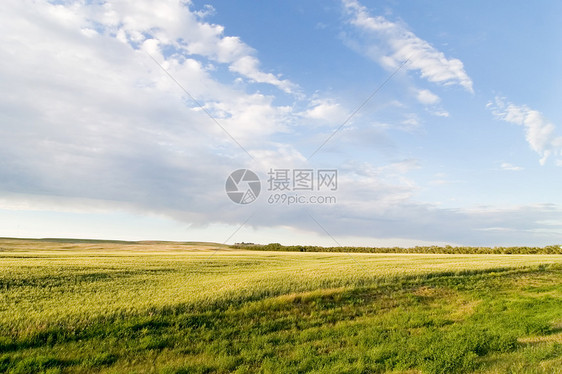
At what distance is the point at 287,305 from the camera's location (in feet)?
52.9

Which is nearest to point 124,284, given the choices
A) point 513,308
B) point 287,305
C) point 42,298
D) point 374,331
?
point 42,298

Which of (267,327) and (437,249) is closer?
(267,327)

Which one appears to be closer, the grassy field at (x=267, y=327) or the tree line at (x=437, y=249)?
the grassy field at (x=267, y=327)

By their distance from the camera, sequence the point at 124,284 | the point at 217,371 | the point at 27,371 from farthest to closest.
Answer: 1. the point at 124,284
2. the point at 217,371
3. the point at 27,371

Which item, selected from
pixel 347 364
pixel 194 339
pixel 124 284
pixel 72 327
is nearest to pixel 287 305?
pixel 194 339

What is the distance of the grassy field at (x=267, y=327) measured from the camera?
9.52m

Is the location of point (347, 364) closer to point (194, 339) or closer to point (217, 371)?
point (217, 371)

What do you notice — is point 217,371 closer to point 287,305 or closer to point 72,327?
point 72,327

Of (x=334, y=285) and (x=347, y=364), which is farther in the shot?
(x=334, y=285)

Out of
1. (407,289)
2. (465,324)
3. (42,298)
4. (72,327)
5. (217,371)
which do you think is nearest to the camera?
(217,371)

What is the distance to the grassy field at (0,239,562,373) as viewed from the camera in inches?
375

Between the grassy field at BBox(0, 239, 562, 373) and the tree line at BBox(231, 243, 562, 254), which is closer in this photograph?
the grassy field at BBox(0, 239, 562, 373)

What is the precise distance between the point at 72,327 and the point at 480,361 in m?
11.8

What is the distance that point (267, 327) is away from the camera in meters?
13.5
